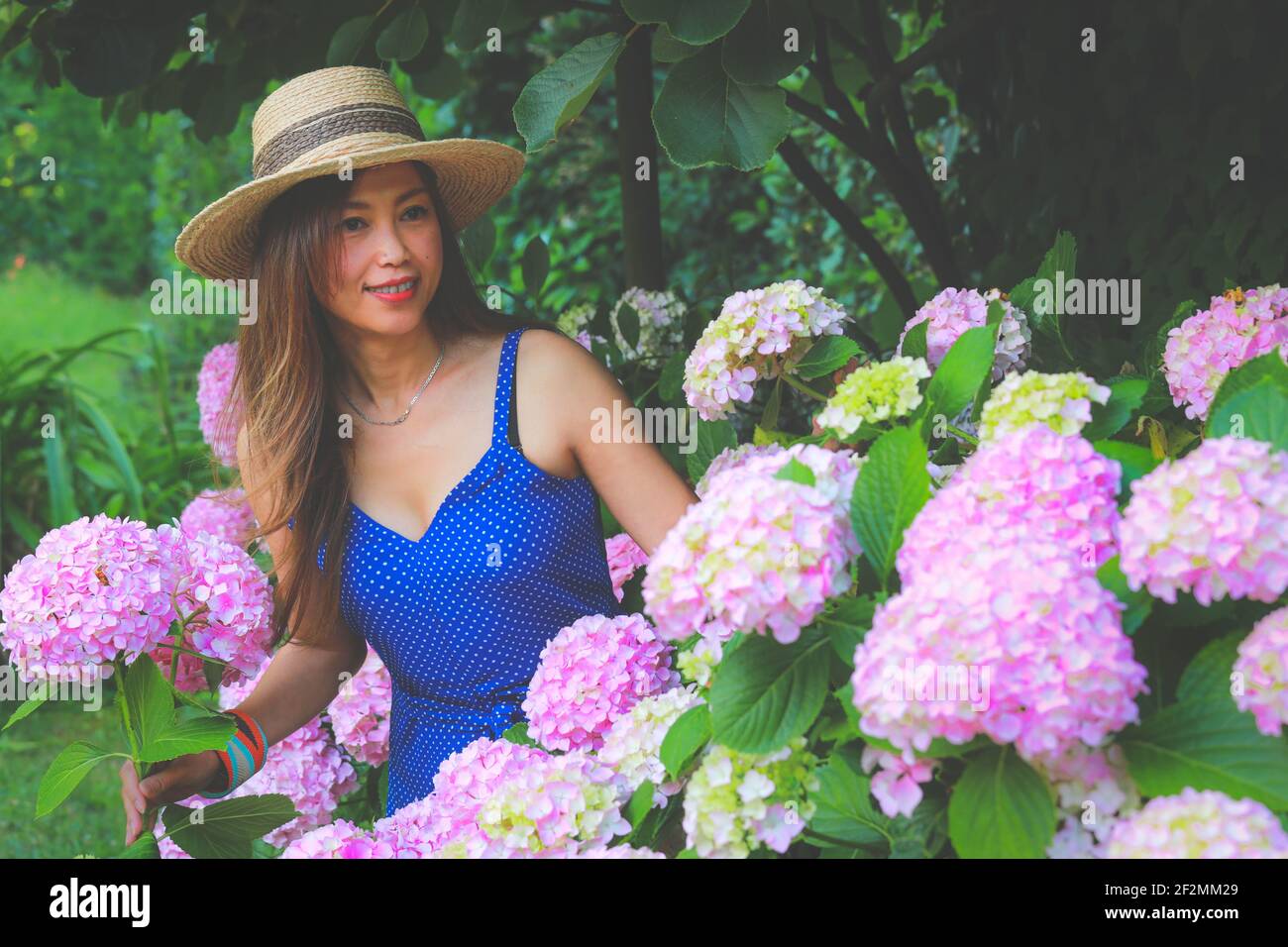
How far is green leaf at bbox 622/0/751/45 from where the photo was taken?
152 centimetres

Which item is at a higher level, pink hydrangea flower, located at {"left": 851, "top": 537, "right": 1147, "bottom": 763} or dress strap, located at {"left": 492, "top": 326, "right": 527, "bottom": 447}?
dress strap, located at {"left": 492, "top": 326, "right": 527, "bottom": 447}

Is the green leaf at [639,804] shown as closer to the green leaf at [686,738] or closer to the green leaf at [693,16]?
the green leaf at [686,738]

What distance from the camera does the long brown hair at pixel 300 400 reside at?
6.68 feet

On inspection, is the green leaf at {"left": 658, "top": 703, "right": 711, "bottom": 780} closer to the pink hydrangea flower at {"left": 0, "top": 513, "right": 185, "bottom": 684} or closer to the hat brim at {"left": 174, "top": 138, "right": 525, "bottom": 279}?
the pink hydrangea flower at {"left": 0, "top": 513, "right": 185, "bottom": 684}

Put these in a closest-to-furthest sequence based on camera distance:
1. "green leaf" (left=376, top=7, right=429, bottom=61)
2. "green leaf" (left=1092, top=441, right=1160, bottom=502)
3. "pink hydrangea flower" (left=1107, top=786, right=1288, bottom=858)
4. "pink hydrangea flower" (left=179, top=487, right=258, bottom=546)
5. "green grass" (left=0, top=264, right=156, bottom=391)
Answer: "pink hydrangea flower" (left=1107, top=786, right=1288, bottom=858) → "green leaf" (left=1092, top=441, right=1160, bottom=502) → "green leaf" (left=376, top=7, right=429, bottom=61) → "pink hydrangea flower" (left=179, top=487, right=258, bottom=546) → "green grass" (left=0, top=264, right=156, bottom=391)

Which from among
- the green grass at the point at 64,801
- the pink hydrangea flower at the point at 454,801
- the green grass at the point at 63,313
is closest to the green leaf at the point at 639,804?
the pink hydrangea flower at the point at 454,801

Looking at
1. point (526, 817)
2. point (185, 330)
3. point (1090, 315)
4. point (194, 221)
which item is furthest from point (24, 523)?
point (526, 817)

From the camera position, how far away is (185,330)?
26.6 ft

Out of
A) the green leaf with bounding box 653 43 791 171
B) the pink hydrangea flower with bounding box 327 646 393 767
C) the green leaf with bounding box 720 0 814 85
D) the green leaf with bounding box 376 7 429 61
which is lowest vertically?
the pink hydrangea flower with bounding box 327 646 393 767

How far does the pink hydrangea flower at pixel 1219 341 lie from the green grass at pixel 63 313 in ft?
27.1

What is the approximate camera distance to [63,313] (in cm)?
991

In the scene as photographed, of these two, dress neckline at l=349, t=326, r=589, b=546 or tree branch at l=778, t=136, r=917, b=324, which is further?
tree branch at l=778, t=136, r=917, b=324

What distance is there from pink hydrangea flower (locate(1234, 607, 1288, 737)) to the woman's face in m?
1.43

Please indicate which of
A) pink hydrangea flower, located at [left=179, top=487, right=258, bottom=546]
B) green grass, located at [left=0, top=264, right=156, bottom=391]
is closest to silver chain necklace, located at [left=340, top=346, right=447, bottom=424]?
pink hydrangea flower, located at [left=179, top=487, right=258, bottom=546]
